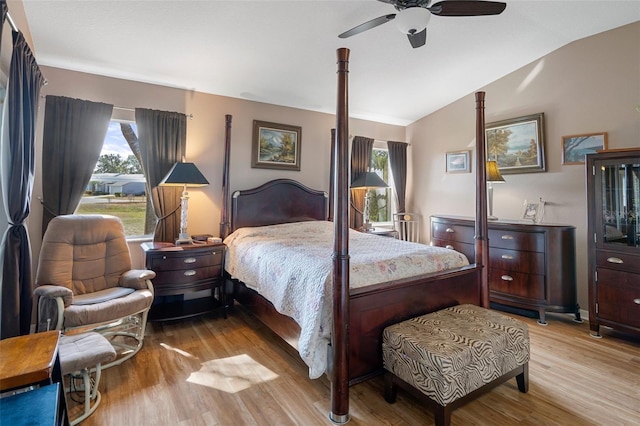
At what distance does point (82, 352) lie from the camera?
6.25 ft

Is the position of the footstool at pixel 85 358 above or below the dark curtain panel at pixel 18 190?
below

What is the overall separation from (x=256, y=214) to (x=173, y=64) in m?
1.84

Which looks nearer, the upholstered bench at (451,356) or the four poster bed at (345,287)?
the upholstered bench at (451,356)

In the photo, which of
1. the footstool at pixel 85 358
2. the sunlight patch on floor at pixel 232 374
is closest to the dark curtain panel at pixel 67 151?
the footstool at pixel 85 358

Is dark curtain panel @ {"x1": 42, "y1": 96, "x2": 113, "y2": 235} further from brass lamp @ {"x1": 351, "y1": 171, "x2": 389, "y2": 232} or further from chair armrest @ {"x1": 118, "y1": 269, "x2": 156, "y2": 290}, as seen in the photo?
brass lamp @ {"x1": 351, "y1": 171, "x2": 389, "y2": 232}

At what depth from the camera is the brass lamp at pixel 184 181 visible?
3188 millimetres

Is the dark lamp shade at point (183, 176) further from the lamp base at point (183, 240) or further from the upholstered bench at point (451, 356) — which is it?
the upholstered bench at point (451, 356)

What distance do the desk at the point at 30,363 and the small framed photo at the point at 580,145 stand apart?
15.3 feet

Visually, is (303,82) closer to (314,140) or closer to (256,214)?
(314,140)

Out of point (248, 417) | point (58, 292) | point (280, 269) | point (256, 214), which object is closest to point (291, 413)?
point (248, 417)

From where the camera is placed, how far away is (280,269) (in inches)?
97.5

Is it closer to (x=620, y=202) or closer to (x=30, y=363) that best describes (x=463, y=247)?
(x=620, y=202)

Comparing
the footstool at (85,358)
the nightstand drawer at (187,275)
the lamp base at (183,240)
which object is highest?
the lamp base at (183,240)

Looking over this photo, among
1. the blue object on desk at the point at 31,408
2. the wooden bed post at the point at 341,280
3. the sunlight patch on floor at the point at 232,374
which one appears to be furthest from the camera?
the sunlight patch on floor at the point at 232,374
